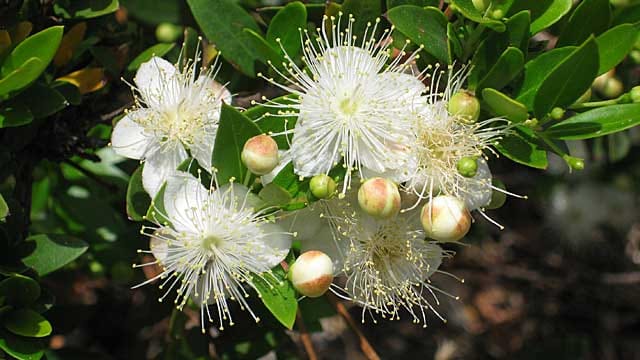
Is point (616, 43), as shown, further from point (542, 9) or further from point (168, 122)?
point (168, 122)

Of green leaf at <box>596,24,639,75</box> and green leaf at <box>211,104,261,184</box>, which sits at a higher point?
green leaf at <box>596,24,639,75</box>

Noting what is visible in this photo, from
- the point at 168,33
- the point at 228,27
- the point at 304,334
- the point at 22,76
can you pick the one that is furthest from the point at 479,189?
the point at 168,33

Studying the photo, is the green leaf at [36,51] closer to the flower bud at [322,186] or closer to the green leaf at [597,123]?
the flower bud at [322,186]

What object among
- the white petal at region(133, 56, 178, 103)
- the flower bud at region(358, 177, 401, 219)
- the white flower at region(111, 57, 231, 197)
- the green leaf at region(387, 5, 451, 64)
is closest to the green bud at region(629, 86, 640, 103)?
the green leaf at region(387, 5, 451, 64)

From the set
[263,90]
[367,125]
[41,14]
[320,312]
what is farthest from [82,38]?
[320,312]

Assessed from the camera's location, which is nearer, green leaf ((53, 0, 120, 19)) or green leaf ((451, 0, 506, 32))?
green leaf ((451, 0, 506, 32))

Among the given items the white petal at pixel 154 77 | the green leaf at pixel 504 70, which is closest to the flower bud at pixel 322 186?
the green leaf at pixel 504 70

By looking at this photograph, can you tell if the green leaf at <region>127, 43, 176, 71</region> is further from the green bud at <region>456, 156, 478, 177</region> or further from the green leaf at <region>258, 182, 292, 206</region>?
the green bud at <region>456, 156, 478, 177</region>
